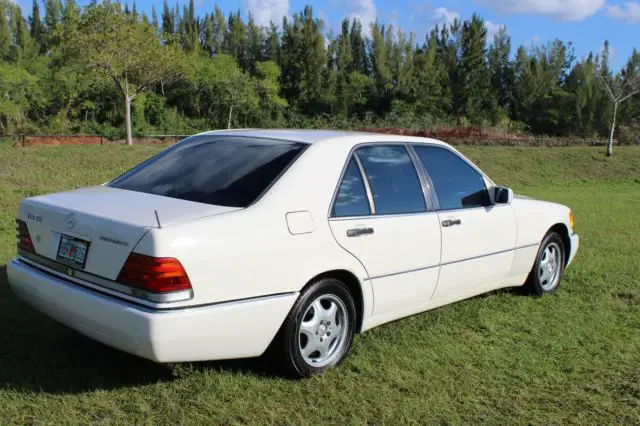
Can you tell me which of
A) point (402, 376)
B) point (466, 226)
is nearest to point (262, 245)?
point (402, 376)

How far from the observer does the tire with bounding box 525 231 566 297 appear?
19.3ft

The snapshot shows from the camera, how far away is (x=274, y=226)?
3604 mm

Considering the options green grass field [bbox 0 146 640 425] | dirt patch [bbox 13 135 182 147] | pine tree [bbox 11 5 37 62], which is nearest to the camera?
green grass field [bbox 0 146 640 425]

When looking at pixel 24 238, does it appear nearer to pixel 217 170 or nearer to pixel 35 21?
pixel 217 170

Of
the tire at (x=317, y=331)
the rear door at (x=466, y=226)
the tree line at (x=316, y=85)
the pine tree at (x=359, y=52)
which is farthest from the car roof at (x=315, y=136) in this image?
the pine tree at (x=359, y=52)

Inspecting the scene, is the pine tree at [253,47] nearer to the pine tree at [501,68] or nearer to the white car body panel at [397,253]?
the pine tree at [501,68]

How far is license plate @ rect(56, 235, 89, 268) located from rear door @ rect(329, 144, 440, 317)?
1.46 metres

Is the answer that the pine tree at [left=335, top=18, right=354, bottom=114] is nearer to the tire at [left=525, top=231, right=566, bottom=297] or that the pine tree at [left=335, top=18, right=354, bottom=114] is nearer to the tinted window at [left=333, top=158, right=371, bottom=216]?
the tire at [left=525, top=231, right=566, bottom=297]

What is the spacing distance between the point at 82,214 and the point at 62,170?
15388 mm

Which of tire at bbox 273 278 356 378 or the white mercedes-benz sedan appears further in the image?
tire at bbox 273 278 356 378

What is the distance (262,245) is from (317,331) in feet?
2.49

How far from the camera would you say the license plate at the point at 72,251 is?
3.53 m

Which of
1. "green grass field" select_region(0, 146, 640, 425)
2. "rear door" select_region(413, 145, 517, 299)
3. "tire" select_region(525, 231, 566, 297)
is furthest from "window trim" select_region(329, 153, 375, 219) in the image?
"tire" select_region(525, 231, 566, 297)

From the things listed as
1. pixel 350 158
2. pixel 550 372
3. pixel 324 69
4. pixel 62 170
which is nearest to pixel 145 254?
pixel 350 158
